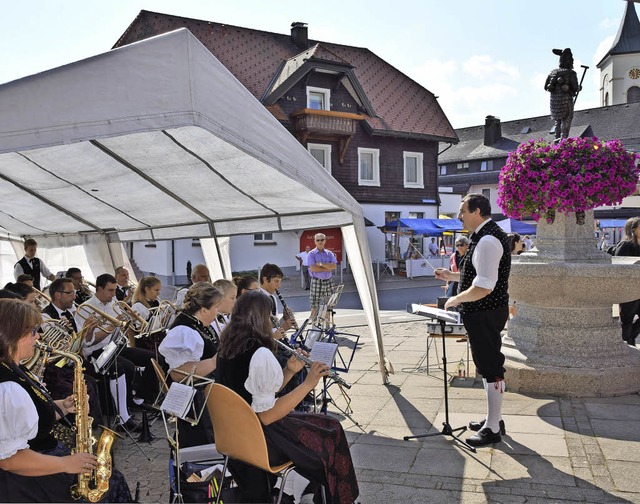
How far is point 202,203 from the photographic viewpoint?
7.95 meters


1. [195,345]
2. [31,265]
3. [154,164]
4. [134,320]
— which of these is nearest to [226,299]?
[195,345]

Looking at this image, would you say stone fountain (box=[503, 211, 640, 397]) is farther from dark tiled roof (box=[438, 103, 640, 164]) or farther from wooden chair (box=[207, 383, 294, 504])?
dark tiled roof (box=[438, 103, 640, 164])

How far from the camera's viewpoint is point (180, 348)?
4.26m

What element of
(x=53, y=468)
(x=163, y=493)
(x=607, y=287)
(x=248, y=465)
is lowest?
(x=163, y=493)

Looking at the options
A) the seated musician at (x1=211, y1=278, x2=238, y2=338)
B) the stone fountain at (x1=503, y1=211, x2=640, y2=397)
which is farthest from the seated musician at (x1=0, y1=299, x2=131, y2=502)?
the stone fountain at (x1=503, y1=211, x2=640, y2=397)

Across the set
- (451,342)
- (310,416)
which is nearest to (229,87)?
(310,416)

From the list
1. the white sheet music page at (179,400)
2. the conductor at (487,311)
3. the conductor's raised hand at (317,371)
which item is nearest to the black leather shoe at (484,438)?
the conductor at (487,311)

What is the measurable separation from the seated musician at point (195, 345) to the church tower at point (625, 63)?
249 feet

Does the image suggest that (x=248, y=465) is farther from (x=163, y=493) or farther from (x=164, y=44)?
(x=164, y=44)

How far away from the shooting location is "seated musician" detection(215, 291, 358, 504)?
10.7 ft

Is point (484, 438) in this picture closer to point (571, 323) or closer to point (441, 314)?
point (441, 314)

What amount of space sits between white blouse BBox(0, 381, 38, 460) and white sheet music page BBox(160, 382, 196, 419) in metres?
0.70

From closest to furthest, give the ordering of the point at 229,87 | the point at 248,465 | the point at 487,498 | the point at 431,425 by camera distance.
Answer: the point at 248,465 < the point at 487,498 < the point at 229,87 < the point at 431,425

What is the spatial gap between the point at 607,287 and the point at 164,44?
4679mm
